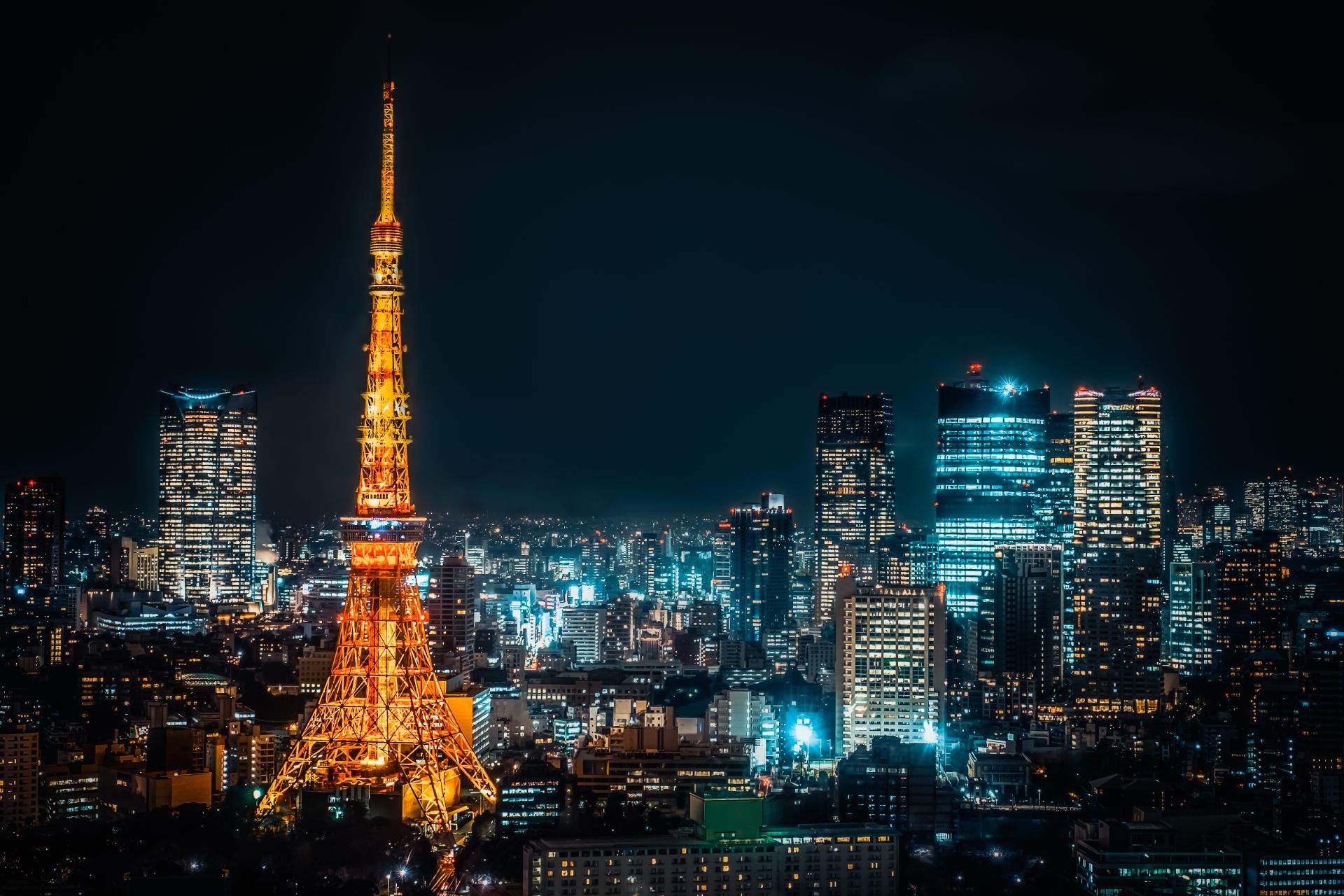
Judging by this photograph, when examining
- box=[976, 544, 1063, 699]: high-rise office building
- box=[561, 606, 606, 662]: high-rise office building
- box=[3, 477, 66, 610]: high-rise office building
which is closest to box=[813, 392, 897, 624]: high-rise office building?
box=[561, 606, 606, 662]: high-rise office building

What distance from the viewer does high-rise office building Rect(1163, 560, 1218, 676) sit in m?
25.5

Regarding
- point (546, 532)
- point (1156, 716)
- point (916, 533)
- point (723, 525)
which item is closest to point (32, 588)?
point (546, 532)

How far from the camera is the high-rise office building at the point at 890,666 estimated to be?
1916 cm

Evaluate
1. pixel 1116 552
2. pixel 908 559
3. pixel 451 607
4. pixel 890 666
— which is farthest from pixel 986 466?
pixel 890 666

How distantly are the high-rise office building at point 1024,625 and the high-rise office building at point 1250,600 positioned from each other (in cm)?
210

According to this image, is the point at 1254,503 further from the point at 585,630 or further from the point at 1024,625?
the point at 585,630

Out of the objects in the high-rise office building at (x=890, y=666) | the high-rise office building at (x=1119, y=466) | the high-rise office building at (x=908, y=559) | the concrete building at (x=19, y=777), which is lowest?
the concrete building at (x=19, y=777)

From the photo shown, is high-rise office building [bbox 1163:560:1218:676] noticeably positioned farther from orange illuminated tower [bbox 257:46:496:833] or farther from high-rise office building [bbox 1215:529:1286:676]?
orange illuminated tower [bbox 257:46:496:833]

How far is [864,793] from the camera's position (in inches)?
571

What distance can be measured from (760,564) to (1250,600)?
10.1 meters

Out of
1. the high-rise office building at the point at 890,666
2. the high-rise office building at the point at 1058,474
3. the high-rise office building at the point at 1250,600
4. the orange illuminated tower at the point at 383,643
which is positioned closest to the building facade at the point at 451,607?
the high-rise office building at the point at 890,666

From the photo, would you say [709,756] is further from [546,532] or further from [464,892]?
[546,532]

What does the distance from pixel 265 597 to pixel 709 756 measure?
807 inches

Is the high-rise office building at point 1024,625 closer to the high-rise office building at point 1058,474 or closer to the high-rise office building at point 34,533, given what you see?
the high-rise office building at point 1058,474
